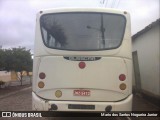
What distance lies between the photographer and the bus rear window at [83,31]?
356 inches

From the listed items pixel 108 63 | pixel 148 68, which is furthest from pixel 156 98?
pixel 108 63

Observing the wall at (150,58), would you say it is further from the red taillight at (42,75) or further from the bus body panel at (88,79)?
the red taillight at (42,75)

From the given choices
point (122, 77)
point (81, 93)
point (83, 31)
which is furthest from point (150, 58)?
point (81, 93)

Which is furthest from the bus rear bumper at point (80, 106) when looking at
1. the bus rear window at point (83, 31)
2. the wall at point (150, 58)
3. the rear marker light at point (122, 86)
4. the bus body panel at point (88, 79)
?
the wall at point (150, 58)

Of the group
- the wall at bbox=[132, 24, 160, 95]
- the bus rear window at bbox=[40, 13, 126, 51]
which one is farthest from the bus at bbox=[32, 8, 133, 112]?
the wall at bbox=[132, 24, 160, 95]

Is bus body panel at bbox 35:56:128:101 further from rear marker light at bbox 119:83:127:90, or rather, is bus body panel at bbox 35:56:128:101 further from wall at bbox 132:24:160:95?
wall at bbox 132:24:160:95

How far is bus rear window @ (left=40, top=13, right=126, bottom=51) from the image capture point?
9.03 m

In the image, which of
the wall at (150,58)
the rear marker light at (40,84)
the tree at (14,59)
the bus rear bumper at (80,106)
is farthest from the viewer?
the tree at (14,59)

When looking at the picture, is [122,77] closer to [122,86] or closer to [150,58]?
[122,86]

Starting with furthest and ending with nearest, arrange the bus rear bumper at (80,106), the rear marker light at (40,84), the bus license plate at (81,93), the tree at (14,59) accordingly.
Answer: the tree at (14,59)
the rear marker light at (40,84)
the bus license plate at (81,93)
the bus rear bumper at (80,106)

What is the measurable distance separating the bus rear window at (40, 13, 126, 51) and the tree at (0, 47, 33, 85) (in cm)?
2056

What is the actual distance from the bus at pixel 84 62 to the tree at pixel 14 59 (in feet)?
67.9

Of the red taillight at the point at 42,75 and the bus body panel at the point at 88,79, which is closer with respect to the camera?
the bus body panel at the point at 88,79

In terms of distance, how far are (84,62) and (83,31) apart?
897mm
